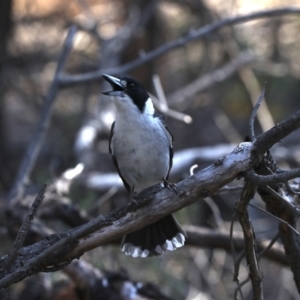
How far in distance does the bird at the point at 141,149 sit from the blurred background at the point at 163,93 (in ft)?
4.37

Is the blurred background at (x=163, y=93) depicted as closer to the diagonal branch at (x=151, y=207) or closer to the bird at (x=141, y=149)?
the bird at (x=141, y=149)

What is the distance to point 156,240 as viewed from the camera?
11.1ft

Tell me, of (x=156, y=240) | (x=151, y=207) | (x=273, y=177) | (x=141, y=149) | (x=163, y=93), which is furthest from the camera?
(x=163, y=93)

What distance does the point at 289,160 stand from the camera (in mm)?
6012

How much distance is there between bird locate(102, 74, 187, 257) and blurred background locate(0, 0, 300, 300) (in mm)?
1331

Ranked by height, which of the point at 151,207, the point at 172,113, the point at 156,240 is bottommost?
the point at 151,207

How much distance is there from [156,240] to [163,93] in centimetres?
Result: 362

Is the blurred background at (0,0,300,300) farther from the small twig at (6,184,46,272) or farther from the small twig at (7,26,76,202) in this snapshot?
the small twig at (6,184,46,272)

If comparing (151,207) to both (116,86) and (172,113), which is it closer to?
(116,86)

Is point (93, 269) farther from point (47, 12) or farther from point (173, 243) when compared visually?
point (47, 12)

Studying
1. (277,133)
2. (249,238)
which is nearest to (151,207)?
(249,238)

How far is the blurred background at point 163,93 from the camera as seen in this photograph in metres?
5.64

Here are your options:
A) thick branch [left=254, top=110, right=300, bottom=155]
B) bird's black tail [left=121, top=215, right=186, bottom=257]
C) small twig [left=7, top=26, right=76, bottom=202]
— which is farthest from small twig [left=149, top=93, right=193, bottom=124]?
thick branch [left=254, top=110, right=300, bottom=155]

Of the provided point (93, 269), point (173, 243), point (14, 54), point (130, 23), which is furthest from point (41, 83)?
point (173, 243)
